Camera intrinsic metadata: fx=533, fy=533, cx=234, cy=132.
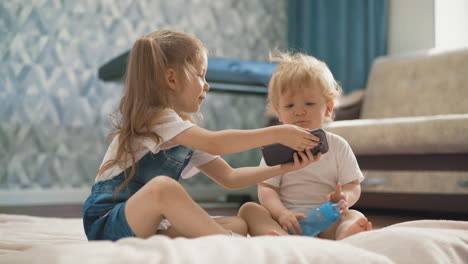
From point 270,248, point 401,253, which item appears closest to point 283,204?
point 401,253

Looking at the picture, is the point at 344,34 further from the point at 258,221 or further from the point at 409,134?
the point at 258,221

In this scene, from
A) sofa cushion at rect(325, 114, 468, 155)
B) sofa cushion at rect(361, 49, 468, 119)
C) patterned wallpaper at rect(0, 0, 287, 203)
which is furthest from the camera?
patterned wallpaper at rect(0, 0, 287, 203)

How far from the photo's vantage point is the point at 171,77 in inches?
53.0

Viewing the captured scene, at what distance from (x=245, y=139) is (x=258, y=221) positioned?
0.89 feet

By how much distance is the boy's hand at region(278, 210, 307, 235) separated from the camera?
4.30ft

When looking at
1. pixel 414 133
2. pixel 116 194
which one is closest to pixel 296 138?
pixel 116 194

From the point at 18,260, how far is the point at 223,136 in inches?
24.0

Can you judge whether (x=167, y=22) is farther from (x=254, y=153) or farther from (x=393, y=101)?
(x=393, y=101)

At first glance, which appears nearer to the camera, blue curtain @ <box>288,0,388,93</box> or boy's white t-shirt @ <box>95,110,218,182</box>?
boy's white t-shirt @ <box>95,110,218,182</box>

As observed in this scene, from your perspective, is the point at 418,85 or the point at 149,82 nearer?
the point at 149,82

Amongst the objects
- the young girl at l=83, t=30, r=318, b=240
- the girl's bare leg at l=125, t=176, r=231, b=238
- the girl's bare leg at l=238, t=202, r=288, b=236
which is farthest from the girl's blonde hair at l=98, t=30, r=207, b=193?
the girl's bare leg at l=238, t=202, r=288, b=236

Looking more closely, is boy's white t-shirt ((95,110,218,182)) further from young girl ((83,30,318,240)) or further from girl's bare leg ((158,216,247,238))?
girl's bare leg ((158,216,247,238))

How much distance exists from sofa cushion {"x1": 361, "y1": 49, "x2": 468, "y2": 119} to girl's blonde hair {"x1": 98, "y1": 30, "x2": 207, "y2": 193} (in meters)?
2.06

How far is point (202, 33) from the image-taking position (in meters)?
4.06
